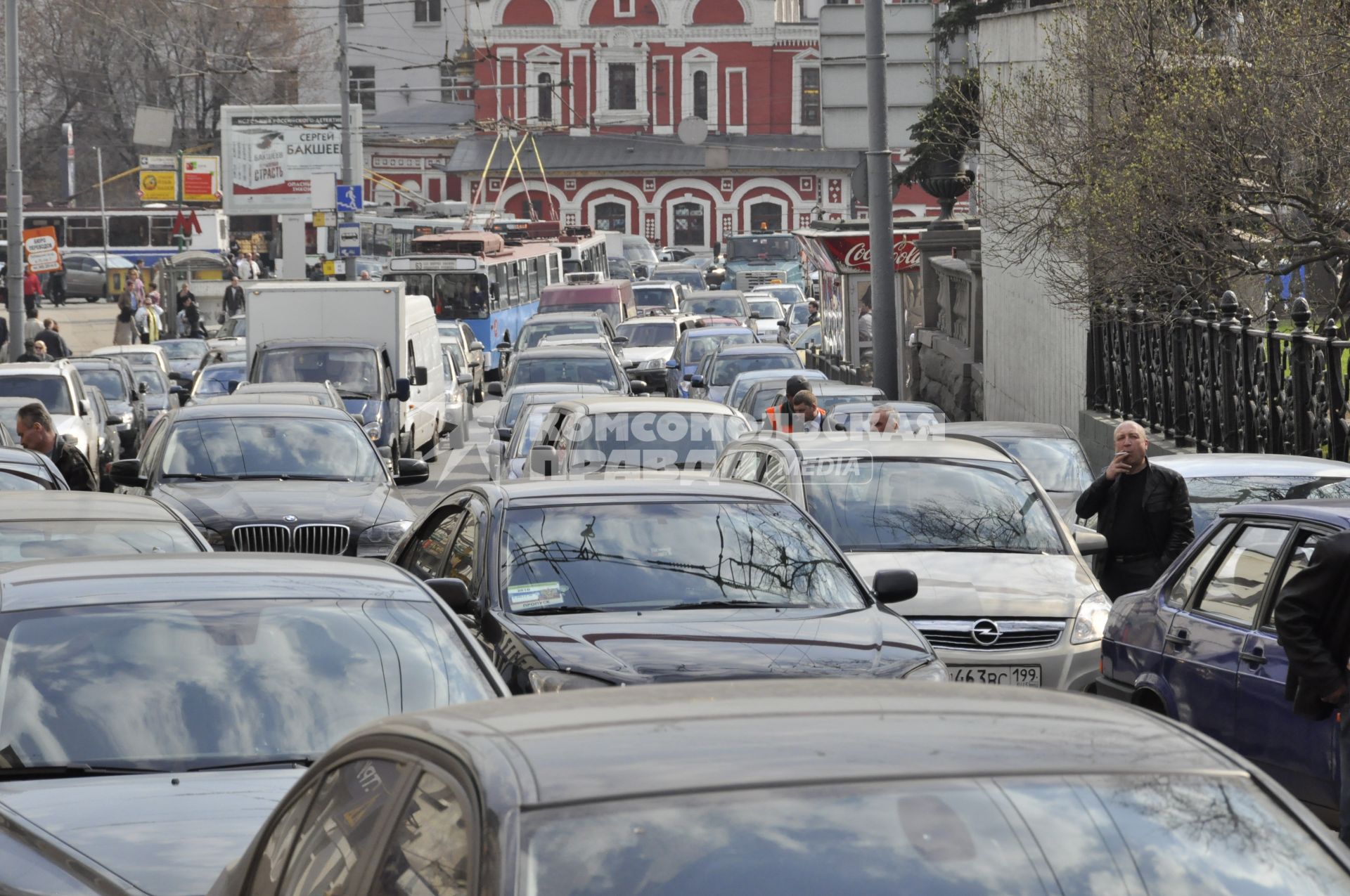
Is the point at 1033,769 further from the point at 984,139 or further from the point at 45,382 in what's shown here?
the point at 45,382

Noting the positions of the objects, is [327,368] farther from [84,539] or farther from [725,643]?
[725,643]

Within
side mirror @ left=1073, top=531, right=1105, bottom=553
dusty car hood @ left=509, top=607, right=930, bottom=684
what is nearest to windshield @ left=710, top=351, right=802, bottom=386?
side mirror @ left=1073, top=531, right=1105, bottom=553

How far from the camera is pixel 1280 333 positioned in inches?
578

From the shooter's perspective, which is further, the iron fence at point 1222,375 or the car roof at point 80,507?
the iron fence at point 1222,375

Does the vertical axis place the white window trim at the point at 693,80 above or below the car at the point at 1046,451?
above

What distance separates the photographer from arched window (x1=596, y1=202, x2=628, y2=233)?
98312 mm

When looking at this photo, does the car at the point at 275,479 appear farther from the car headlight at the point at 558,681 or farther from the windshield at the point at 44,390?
the windshield at the point at 44,390

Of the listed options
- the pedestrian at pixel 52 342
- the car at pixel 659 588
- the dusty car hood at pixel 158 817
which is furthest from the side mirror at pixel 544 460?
the pedestrian at pixel 52 342

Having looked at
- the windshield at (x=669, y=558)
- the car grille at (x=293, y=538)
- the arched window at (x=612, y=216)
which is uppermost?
the arched window at (x=612, y=216)

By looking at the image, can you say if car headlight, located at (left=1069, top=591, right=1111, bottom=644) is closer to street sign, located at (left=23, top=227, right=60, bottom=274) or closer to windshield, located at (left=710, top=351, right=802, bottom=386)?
windshield, located at (left=710, top=351, right=802, bottom=386)

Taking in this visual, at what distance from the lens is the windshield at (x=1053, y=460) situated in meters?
15.0

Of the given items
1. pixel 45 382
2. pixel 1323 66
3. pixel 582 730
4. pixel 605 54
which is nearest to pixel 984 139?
pixel 1323 66

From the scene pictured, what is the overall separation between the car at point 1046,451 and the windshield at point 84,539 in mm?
7387

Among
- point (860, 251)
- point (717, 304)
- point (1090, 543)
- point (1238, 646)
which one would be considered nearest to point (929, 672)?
point (1238, 646)
